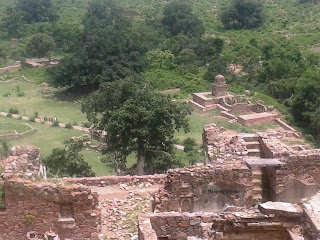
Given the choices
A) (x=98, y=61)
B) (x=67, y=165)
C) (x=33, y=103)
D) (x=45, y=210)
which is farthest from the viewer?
(x=98, y=61)

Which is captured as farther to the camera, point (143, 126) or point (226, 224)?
point (143, 126)

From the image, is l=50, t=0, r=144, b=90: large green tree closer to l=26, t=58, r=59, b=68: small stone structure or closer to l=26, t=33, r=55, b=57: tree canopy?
l=26, t=58, r=59, b=68: small stone structure

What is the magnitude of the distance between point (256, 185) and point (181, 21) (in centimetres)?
5077

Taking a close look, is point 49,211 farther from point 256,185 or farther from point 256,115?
point 256,115

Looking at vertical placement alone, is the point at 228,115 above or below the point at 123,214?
below

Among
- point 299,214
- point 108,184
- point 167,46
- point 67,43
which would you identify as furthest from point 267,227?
point 67,43

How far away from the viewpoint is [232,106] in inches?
1328

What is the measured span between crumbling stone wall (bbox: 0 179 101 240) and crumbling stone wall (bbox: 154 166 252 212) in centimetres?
133

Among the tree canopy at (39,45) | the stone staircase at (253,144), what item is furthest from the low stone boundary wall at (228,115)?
the tree canopy at (39,45)

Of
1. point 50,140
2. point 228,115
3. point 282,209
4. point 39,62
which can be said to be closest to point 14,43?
point 39,62

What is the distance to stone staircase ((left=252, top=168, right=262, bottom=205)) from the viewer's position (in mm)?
10617

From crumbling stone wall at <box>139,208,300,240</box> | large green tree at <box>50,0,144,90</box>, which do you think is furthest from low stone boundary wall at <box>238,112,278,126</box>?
crumbling stone wall at <box>139,208,300,240</box>

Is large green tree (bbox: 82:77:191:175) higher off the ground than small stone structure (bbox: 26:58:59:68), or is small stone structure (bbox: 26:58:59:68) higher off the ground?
large green tree (bbox: 82:77:191:175)

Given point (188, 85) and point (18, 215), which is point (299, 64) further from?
point (18, 215)
